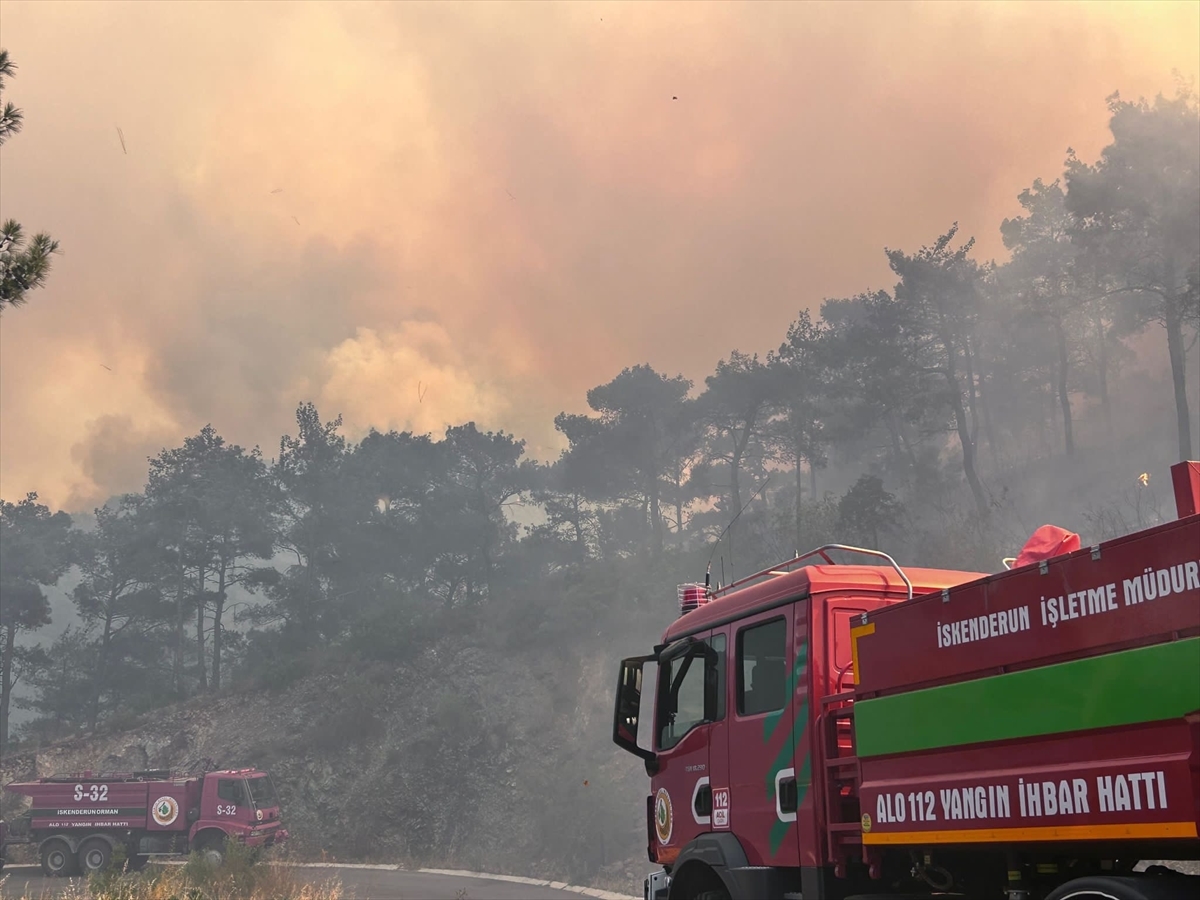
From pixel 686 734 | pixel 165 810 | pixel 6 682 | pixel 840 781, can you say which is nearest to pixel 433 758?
pixel 165 810

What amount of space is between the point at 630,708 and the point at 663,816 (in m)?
1.00

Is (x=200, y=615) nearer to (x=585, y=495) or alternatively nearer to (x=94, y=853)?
(x=585, y=495)

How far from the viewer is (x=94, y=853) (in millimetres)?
30078

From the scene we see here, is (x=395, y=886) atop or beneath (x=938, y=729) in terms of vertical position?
beneath

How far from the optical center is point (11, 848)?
36.0 meters

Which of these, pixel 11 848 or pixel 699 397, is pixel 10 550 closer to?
pixel 11 848

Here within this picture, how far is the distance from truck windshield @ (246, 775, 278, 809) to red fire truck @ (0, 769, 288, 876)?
1.09 feet

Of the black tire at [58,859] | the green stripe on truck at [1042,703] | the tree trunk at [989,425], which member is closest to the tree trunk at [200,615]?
the black tire at [58,859]

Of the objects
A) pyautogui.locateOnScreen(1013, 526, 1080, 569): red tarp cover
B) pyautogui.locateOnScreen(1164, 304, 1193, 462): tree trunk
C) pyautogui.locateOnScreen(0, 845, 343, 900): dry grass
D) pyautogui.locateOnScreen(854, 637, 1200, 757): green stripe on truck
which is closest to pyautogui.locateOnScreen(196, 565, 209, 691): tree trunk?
pyautogui.locateOnScreen(0, 845, 343, 900): dry grass

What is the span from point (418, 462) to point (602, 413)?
12.9 m

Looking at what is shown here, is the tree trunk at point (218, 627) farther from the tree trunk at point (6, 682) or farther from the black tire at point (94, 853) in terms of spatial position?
the black tire at point (94, 853)

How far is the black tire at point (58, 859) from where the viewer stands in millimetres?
30047

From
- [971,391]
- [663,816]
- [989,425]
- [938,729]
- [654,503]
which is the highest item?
[989,425]

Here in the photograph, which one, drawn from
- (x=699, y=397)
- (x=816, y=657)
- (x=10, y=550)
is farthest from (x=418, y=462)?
(x=816, y=657)
